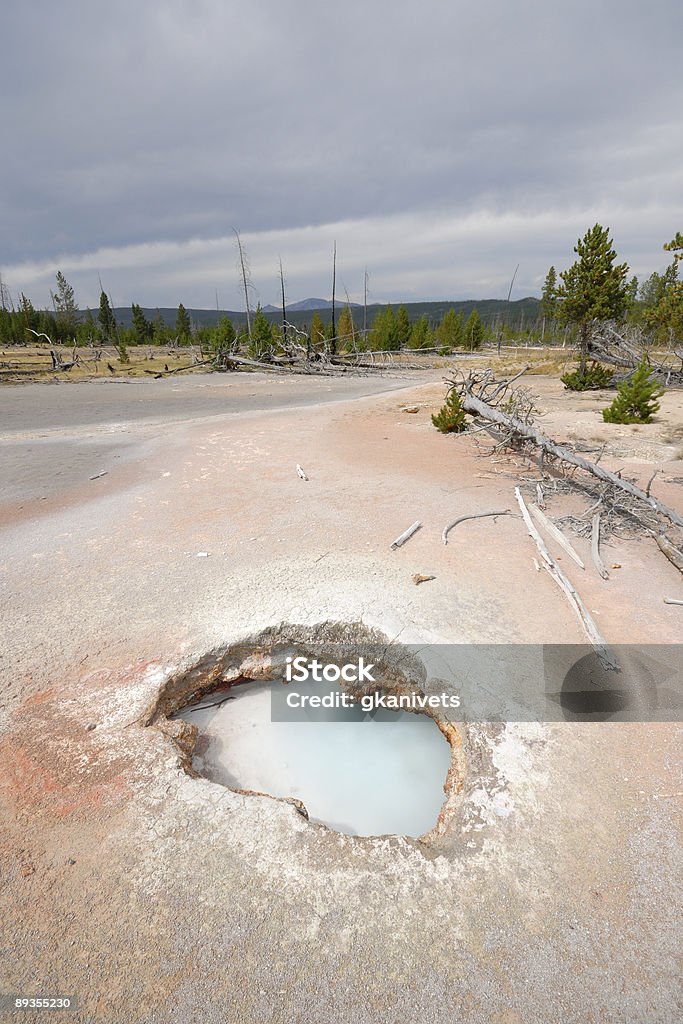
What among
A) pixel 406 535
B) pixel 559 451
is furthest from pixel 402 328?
pixel 406 535

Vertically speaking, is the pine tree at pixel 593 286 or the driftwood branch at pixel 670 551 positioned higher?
the pine tree at pixel 593 286

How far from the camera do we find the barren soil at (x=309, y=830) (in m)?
2.16

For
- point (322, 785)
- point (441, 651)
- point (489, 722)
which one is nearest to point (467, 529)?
point (441, 651)

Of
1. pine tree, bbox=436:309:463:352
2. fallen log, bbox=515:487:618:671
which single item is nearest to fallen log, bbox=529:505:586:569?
fallen log, bbox=515:487:618:671

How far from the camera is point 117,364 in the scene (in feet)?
134

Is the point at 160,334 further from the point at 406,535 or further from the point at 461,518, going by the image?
the point at 406,535

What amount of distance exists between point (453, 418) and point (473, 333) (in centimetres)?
4531

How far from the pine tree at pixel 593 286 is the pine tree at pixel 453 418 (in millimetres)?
12652

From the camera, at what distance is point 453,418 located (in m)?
13.3

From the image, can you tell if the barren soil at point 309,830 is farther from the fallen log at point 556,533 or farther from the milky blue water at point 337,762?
the milky blue water at point 337,762

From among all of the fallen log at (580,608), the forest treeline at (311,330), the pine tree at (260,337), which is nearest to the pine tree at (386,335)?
the forest treeline at (311,330)

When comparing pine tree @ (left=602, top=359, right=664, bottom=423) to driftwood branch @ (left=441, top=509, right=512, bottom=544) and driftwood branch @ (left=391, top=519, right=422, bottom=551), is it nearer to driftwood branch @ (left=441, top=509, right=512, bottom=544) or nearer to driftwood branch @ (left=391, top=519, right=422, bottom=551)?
driftwood branch @ (left=441, top=509, right=512, bottom=544)

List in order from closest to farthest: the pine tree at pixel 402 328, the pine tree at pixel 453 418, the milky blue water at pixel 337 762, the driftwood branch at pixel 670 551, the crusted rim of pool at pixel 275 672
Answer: the milky blue water at pixel 337 762 → the crusted rim of pool at pixel 275 672 → the driftwood branch at pixel 670 551 → the pine tree at pixel 453 418 → the pine tree at pixel 402 328

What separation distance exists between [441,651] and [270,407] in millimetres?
16380
